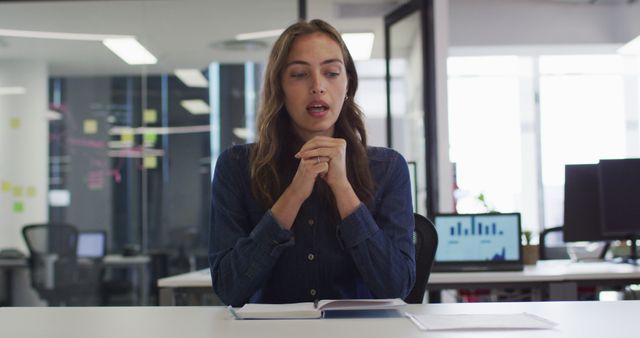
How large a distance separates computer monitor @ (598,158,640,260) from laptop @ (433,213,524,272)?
48cm

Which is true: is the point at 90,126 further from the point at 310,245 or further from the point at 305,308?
the point at 305,308

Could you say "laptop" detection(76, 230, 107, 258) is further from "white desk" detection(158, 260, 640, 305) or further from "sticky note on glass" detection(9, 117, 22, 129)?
"white desk" detection(158, 260, 640, 305)

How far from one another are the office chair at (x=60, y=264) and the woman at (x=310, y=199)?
526 centimetres

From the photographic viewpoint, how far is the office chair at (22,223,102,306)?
6840 millimetres

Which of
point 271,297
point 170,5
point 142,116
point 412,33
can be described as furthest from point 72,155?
point 271,297

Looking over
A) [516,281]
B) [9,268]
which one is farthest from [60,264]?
[516,281]

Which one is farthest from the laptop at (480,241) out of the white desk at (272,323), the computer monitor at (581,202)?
the white desk at (272,323)

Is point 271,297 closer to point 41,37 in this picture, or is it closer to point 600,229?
point 600,229

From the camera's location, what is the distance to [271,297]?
1952mm

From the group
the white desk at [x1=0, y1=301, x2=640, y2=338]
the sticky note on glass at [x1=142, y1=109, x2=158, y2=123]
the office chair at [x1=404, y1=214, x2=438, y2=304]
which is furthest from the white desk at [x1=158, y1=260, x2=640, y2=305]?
the sticky note on glass at [x1=142, y1=109, x2=158, y2=123]

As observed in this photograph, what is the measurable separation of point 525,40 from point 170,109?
4.08m

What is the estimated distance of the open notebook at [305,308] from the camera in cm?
155

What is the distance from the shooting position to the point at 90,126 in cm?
695

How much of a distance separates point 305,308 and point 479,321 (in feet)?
1.10
